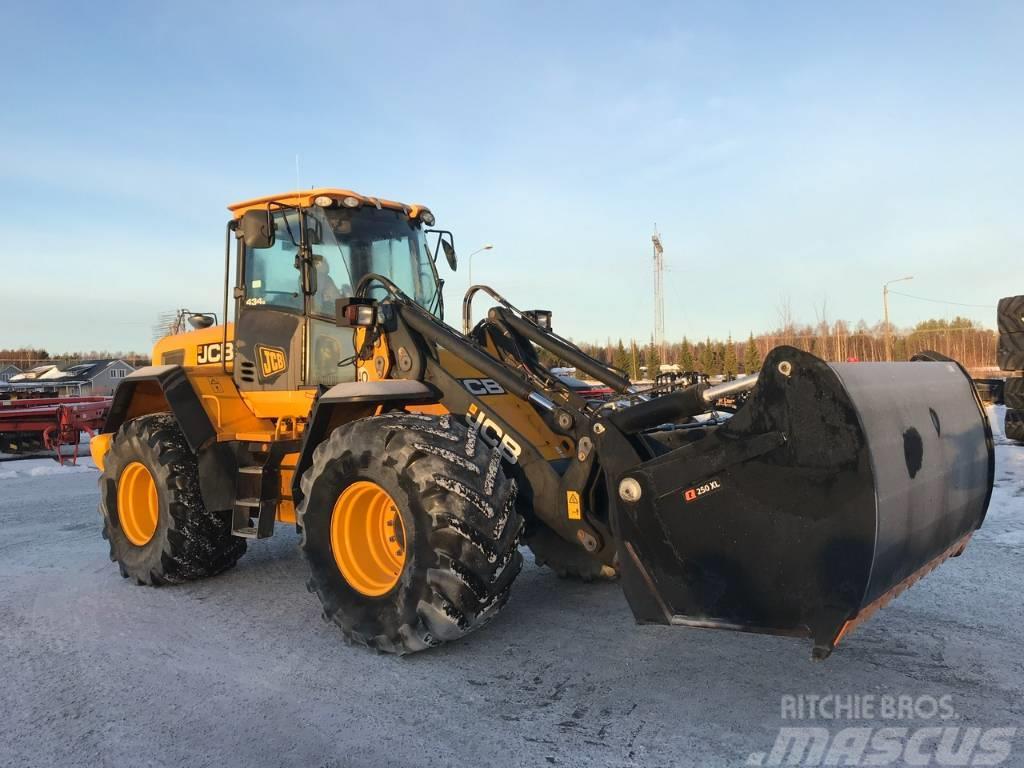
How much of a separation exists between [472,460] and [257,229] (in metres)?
2.30

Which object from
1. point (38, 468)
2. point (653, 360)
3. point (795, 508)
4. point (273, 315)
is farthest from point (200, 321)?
point (653, 360)

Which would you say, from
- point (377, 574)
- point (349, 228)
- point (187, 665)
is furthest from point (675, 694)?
point (349, 228)

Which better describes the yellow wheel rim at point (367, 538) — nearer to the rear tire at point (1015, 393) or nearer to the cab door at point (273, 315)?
the cab door at point (273, 315)

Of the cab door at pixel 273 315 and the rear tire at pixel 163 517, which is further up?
the cab door at pixel 273 315

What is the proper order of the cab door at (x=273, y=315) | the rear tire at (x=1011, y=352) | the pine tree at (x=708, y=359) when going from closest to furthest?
the cab door at (x=273, y=315), the rear tire at (x=1011, y=352), the pine tree at (x=708, y=359)

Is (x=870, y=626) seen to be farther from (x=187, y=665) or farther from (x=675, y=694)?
(x=187, y=665)

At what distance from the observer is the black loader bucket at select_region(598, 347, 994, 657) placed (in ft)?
10.6

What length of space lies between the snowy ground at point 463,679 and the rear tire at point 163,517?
287mm

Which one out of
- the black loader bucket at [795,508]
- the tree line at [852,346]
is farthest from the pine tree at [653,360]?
the black loader bucket at [795,508]

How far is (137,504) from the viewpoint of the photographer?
652 centimetres

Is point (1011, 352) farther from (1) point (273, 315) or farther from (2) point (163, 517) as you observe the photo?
(2) point (163, 517)

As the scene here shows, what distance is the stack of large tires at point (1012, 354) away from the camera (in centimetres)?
1294

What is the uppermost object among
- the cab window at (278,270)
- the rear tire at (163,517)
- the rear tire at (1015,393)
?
the cab window at (278,270)

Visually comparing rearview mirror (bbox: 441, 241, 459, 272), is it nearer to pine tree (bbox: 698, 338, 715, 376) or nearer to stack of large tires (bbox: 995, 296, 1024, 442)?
stack of large tires (bbox: 995, 296, 1024, 442)
